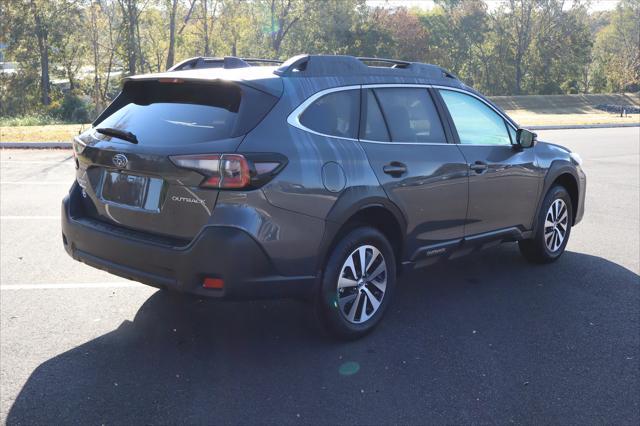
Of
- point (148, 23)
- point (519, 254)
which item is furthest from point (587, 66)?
point (519, 254)

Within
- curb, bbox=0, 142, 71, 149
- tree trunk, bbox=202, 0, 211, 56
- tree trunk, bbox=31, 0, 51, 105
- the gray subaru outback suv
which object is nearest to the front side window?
the gray subaru outback suv

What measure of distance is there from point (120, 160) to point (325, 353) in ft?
5.81

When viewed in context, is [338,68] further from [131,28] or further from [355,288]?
[131,28]

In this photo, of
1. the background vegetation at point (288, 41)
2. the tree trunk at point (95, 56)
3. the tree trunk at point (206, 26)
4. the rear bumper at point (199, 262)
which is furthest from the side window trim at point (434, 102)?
the tree trunk at point (206, 26)

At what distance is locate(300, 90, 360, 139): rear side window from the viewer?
4.05 metres

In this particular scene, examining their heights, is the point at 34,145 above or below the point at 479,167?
below

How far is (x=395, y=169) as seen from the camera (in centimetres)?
443

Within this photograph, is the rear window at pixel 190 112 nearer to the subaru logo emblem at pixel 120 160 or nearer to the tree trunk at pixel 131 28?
the subaru logo emblem at pixel 120 160

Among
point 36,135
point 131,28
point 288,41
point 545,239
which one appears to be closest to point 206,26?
point 288,41

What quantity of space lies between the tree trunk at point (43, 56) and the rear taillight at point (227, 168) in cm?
4430

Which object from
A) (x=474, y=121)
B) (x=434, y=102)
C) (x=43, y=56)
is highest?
(x=43, y=56)

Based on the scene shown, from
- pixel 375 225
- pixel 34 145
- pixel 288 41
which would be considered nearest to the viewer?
pixel 375 225

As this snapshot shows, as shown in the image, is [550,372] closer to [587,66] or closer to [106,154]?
[106,154]

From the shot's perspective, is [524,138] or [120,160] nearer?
[120,160]
